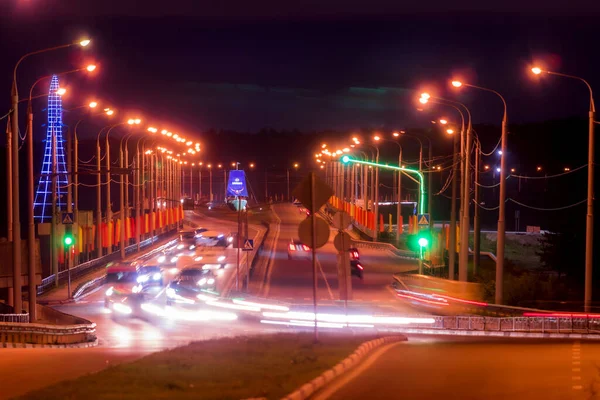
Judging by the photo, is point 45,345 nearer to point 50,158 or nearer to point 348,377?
point 348,377

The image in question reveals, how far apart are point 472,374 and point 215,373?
5253mm

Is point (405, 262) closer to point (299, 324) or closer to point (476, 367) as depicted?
point (299, 324)

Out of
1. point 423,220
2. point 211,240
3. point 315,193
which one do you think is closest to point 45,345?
point 315,193

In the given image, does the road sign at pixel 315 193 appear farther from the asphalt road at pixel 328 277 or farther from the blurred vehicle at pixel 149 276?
the blurred vehicle at pixel 149 276

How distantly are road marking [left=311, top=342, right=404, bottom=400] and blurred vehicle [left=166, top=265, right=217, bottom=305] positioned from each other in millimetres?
18783

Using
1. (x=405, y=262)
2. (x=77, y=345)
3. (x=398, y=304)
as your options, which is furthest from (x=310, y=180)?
(x=405, y=262)

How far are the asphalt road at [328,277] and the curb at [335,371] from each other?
63.3 ft

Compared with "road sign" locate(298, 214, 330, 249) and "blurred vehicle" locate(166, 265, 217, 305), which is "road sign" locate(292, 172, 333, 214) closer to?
"road sign" locate(298, 214, 330, 249)

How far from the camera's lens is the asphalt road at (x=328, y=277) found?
44500mm

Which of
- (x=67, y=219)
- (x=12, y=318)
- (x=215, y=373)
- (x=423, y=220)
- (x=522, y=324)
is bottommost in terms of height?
(x=522, y=324)

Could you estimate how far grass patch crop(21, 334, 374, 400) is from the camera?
1144 centimetres

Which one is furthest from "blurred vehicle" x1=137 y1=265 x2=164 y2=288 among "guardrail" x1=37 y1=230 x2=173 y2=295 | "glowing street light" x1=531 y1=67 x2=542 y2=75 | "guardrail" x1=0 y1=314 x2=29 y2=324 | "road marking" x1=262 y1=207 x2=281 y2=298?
"glowing street light" x1=531 y1=67 x2=542 y2=75

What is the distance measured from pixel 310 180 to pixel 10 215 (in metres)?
19.7

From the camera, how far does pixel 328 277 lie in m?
55.6
